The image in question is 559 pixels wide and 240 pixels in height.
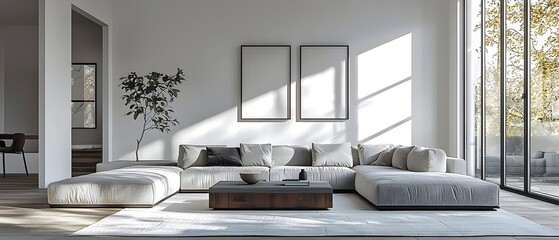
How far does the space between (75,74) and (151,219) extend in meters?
8.58

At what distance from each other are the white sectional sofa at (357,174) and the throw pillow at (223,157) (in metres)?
0.08

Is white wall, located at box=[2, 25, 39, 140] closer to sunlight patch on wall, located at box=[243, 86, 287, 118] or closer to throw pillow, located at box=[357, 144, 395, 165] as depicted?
sunlight patch on wall, located at box=[243, 86, 287, 118]

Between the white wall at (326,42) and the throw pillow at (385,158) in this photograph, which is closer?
the throw pillow at (385,158)

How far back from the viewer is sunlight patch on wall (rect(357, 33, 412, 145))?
11.2 meters

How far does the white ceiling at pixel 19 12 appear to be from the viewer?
1169cm

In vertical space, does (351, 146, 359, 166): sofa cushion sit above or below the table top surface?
above

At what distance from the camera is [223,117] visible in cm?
1127

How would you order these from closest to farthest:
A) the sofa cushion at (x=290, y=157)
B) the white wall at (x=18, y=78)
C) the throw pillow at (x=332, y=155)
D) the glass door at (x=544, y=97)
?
the glass door at (x=544, y=97), the throw pillow at (x=332, y=155), the sofa cushion at (x=290, y=157), the white wall at (x=18, y=78)

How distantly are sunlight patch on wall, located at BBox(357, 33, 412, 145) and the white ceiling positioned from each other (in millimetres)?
5683

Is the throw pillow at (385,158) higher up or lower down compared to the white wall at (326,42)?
lower down

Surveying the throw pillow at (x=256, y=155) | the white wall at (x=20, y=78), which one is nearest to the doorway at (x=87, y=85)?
the white wall at (x=20, y=78)

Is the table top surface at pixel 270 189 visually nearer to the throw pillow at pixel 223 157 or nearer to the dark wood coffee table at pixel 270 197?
the dark wood coffee table at pixel 270 197

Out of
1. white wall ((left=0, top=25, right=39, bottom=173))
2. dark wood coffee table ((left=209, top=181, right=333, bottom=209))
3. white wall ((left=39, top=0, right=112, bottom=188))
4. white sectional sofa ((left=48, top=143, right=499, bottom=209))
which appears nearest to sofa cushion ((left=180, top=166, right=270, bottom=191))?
white sectional sofa ((left=48, top=143, right=499, bottom=209))

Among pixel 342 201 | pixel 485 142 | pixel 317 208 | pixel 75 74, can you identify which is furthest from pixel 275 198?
pixel 75 74
